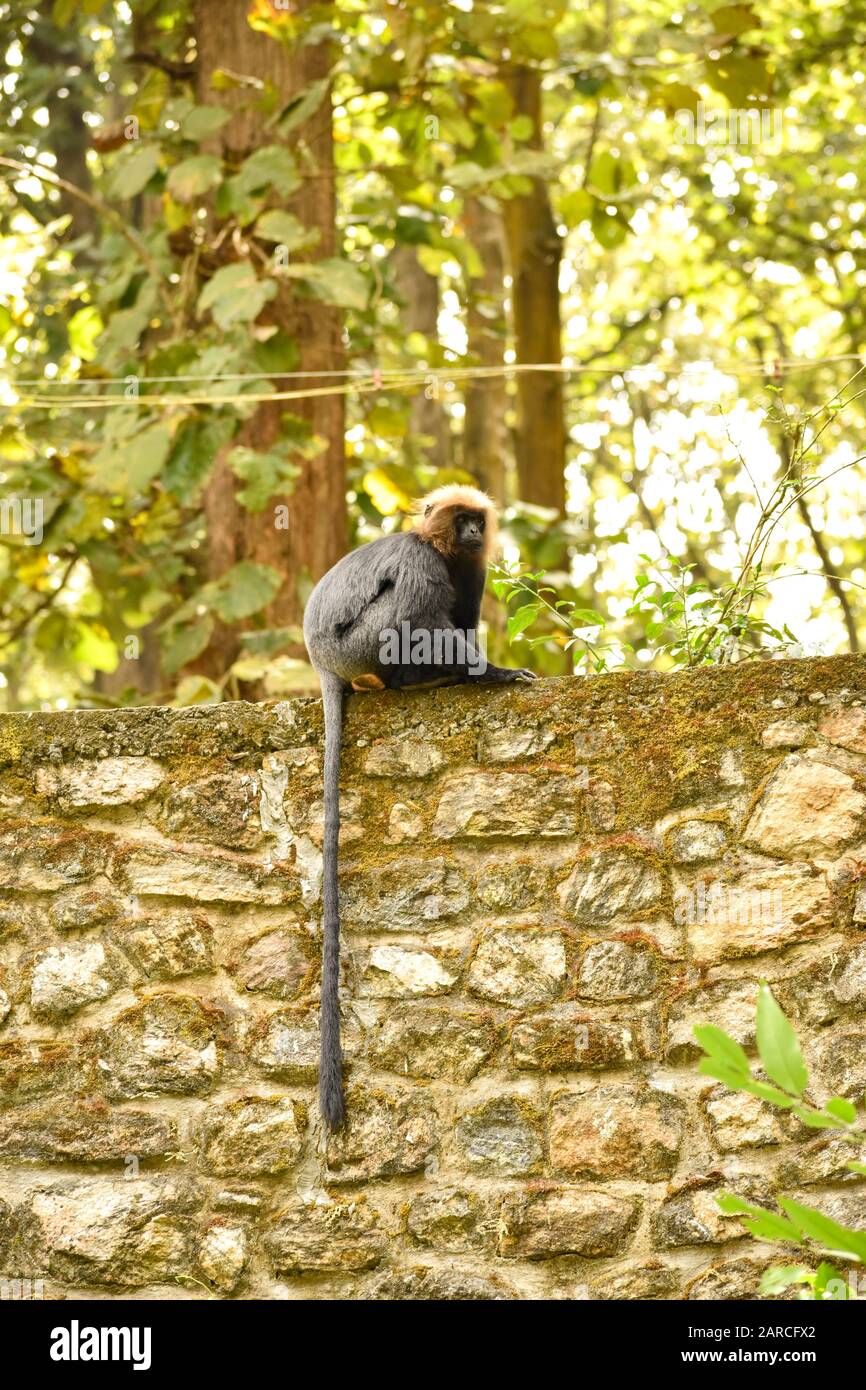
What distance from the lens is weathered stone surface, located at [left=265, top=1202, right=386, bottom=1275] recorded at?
339 cm

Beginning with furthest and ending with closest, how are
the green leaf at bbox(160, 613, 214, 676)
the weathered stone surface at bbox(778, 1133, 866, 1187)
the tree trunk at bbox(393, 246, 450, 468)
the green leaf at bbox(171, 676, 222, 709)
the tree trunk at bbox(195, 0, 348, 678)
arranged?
the tree trunk at bbox(393, 246, 450, 468)
the tree trunk at bbox(195, 0, 348, 678)
the green leaf at bbox(160, 613, 214, 676)
the green leaf at bbox(171, 676, 222, 709)
the weathered stone surface at bbox(778, 1133, 866, 1187)

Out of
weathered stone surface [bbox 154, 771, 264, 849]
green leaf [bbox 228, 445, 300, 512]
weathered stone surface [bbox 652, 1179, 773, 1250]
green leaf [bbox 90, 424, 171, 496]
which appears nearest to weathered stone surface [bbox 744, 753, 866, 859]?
weathered stone surface [bbox 652, 1179, 773, 1250]

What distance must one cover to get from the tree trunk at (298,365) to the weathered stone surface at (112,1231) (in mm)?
2983

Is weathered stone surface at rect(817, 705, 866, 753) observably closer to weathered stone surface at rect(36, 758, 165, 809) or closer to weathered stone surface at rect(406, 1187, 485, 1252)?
weathered stone surface at rect(406, 1187, 485, 1252)

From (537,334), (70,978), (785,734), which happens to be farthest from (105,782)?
(537,334)

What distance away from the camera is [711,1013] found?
3.36 metres

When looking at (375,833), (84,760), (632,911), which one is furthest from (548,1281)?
(84,760)

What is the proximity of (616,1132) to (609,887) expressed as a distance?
565 millimetres

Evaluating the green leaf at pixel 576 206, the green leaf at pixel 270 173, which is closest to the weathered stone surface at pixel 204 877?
the green leaf at pixel 270 173

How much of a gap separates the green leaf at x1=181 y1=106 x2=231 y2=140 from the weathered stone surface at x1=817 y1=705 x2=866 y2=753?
3.82m

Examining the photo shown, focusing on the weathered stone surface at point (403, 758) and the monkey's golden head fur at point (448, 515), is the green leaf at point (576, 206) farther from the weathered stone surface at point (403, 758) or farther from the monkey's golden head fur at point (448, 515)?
the weathered stone surface at point (403, 758)

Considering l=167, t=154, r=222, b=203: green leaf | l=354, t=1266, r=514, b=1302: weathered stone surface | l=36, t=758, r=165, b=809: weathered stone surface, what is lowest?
l=354, t=1266, r=514, b=1302: weathered stone surface
